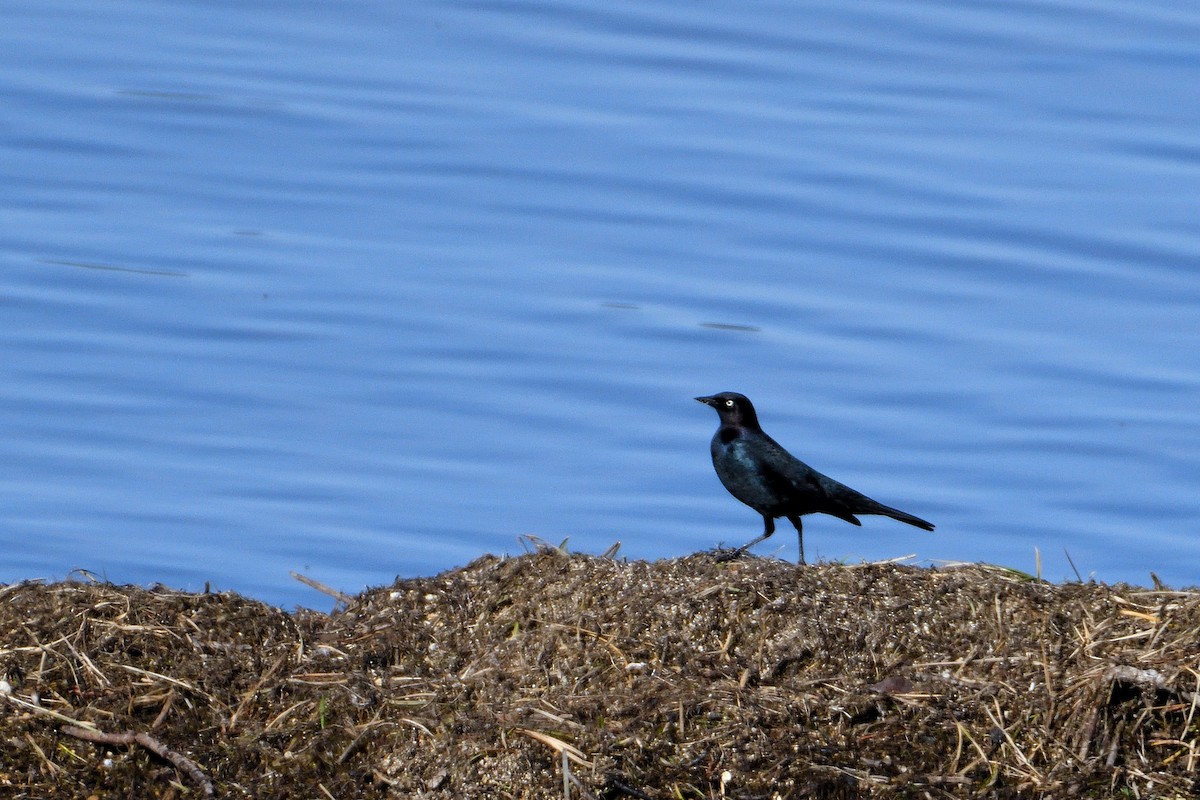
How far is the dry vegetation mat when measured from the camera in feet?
17.9

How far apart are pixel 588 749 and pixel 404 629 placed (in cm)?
103

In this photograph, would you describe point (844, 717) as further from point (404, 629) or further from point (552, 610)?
point (404, 629)

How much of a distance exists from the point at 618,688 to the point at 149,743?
4.58ft

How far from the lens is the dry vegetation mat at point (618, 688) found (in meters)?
5.46

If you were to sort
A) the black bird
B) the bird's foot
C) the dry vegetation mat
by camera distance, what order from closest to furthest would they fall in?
the dry vegetation mat, the bird's foot, the black bird

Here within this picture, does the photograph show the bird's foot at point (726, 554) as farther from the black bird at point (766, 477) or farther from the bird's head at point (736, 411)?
the bird's head at point (736, 411)

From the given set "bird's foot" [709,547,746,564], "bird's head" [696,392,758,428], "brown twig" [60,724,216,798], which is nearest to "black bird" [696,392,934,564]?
"bird's head" [696,392,758,428]

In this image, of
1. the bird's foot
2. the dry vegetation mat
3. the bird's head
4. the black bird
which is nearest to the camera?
the dry vegetation mat

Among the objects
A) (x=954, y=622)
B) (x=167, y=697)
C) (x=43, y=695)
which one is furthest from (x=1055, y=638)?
(x=43, y=695)

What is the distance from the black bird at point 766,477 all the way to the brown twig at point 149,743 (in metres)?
3.02

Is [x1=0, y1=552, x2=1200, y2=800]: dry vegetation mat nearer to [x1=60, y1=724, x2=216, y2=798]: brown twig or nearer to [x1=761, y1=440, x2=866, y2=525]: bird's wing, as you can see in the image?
[x1=60, y1=724, x2=216, y2=798]: brown twig

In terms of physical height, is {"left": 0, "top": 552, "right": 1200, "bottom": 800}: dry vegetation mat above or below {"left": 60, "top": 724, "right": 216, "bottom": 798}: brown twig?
above

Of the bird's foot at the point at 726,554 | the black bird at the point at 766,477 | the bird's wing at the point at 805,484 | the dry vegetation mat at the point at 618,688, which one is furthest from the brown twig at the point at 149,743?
the bird's wing at the point at 805,484

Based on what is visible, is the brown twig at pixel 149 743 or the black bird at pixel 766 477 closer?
the brown twig at pixel 149 743
